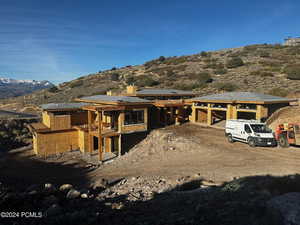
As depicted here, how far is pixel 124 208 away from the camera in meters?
8.31

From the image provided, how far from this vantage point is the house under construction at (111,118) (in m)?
21.6

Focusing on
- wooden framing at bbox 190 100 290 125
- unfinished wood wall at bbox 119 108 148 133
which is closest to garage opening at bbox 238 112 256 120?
wooden framing at bbox 190 100 290 125

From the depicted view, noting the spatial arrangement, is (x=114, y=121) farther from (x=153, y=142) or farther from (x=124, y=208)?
(x=124, y=208)

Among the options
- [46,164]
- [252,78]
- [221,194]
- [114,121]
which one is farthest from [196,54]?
[221,194]

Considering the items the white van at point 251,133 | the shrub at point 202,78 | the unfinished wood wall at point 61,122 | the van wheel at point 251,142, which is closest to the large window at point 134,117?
the unfinished wood wall at point 61,122

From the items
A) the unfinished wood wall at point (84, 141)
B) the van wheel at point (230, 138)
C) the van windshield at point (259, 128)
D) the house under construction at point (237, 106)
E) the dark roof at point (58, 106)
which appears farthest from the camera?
the dark roof at point (58, 106)

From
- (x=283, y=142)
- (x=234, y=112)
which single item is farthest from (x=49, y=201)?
(x=234, y=112)

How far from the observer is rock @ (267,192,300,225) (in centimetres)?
556

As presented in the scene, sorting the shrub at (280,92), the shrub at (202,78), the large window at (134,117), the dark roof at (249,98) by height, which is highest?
the shrub at (202,78)

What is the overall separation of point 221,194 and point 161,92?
22758 millimetres

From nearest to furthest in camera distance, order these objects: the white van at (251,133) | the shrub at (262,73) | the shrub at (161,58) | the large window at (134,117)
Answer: the white van at (251,133)
the large window at (134,117)
the shrub at (262,73)
the shrub at (161,58)

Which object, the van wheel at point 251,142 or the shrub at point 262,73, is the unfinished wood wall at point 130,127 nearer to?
the van wheel at point 251,142

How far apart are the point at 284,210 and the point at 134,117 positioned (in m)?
18.2

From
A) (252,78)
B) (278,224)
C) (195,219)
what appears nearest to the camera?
(278,224)
